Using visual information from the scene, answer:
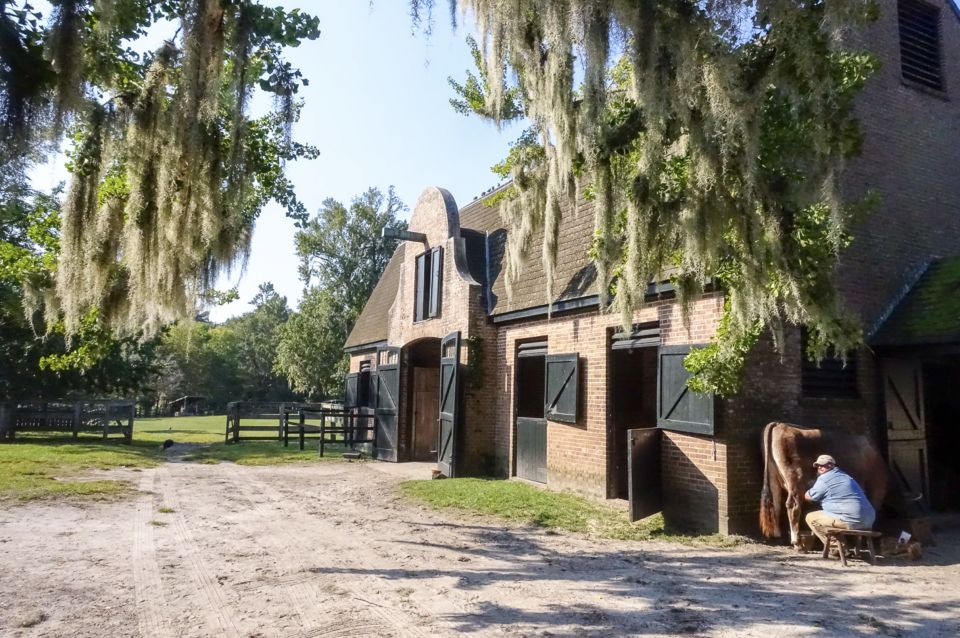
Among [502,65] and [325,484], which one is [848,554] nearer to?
[502,65]

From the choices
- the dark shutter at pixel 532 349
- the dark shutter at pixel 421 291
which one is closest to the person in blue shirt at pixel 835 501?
the dark shutter at pixel 532 349

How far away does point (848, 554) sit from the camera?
6543 millimetres

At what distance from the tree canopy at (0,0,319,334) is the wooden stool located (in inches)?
263

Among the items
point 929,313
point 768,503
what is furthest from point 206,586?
point 929,313

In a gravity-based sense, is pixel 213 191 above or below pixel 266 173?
below

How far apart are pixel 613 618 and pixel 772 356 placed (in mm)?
4498

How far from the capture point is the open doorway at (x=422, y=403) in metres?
15.1

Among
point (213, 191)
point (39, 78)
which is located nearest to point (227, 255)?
point (213, 191)

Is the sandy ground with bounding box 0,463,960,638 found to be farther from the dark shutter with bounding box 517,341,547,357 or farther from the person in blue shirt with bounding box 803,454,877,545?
the dark shutter with bounding box 517,341,547,357

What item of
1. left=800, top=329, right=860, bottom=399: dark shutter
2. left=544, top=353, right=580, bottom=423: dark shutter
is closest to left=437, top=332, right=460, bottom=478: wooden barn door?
left=544, top=353, right=580, bottom=423: dark shutter

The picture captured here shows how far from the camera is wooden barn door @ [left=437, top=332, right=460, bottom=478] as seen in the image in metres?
11.8

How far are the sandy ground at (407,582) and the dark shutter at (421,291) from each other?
6.96m

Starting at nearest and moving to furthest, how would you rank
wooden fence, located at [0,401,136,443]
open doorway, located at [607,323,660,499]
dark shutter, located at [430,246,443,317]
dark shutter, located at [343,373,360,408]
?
1. open doorway, located at [607,323,660,499]
2. dark shutter, located at [430,246,443,317]
3. wooden fence, located at [0,401,136,443]
4. dark shutter, located at [343,373,360,408]

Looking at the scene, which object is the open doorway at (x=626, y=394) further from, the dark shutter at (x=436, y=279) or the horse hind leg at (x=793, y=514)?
the dark shutter at (x=436, y=279)
